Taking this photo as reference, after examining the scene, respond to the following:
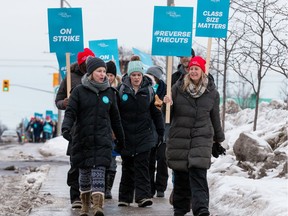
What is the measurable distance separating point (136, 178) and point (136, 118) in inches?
30.8

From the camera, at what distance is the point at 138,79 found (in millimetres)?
9719

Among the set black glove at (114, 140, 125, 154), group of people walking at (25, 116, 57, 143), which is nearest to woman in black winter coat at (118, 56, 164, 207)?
black glove at (114, 140, 125, 154)

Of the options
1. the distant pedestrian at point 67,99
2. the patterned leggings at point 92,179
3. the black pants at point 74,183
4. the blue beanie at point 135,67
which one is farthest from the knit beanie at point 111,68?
the patterned leggings at point 92,179

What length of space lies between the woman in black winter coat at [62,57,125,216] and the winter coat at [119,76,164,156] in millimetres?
859

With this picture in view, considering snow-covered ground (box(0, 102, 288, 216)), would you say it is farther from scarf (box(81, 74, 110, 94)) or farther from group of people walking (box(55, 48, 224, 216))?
scarf (box(81, 74, 110, 94))

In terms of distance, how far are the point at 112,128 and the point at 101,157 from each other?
19.4 inches

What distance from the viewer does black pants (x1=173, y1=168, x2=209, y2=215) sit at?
8.23m

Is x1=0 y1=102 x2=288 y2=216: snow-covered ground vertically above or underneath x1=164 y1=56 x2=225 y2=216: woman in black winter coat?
underneath

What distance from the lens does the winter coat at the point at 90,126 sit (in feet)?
28.2

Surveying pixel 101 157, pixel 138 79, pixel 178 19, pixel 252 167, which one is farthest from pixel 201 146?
pixel 252 167

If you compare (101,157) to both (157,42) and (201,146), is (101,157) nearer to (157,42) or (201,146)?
(201,146)

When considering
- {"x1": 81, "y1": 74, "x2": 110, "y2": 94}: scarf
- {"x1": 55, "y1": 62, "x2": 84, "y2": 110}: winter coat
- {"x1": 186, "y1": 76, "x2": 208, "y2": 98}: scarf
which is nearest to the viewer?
{"x1": 186, "y1": 76, "x2": 208, "y2": 98}: scarf

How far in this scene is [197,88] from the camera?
8359mm

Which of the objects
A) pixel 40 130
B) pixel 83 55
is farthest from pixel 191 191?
pixel 40 130
